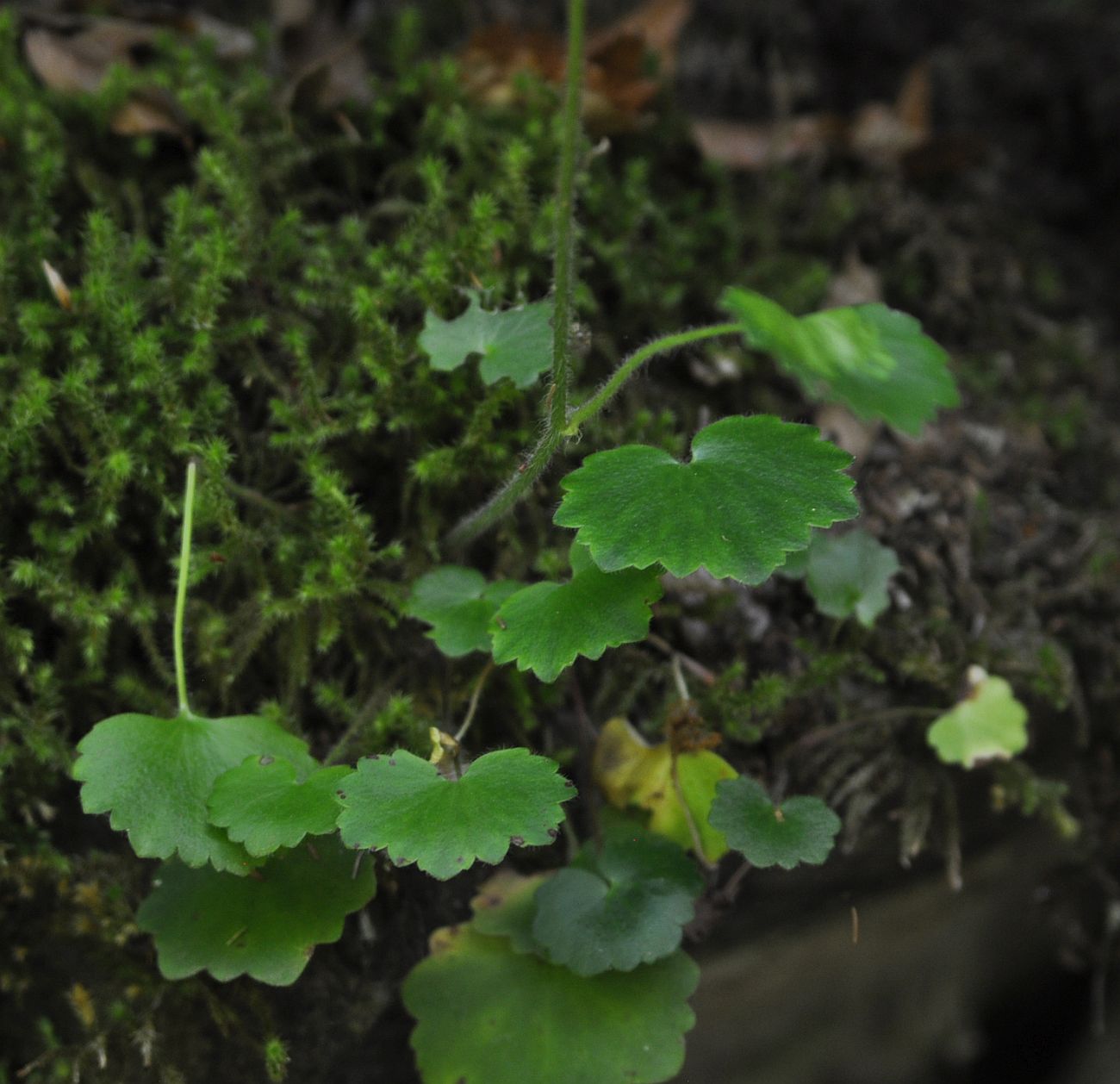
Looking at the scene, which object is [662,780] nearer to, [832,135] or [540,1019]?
[540,1019]

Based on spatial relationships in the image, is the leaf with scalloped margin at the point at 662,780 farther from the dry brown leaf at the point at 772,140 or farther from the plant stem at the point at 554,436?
the dry brown leaf at the point at 772,140

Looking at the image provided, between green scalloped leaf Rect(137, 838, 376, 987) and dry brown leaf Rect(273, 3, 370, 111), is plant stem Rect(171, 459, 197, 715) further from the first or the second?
dry brown leaf Rect(273, 3, 370, 111)

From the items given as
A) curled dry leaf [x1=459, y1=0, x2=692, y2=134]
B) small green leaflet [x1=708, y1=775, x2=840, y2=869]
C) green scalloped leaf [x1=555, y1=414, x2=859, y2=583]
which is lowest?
small green leaflet [x1=708, y1=775, x2=840, y2=869]

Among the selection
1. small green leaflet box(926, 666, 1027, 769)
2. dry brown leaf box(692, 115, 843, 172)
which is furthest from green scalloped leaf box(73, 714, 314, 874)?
dry brown leaf box(692, 115, 843, 172)

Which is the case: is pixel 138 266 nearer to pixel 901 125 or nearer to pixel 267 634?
pixel 267 634

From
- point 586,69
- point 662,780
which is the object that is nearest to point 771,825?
point 662,780
